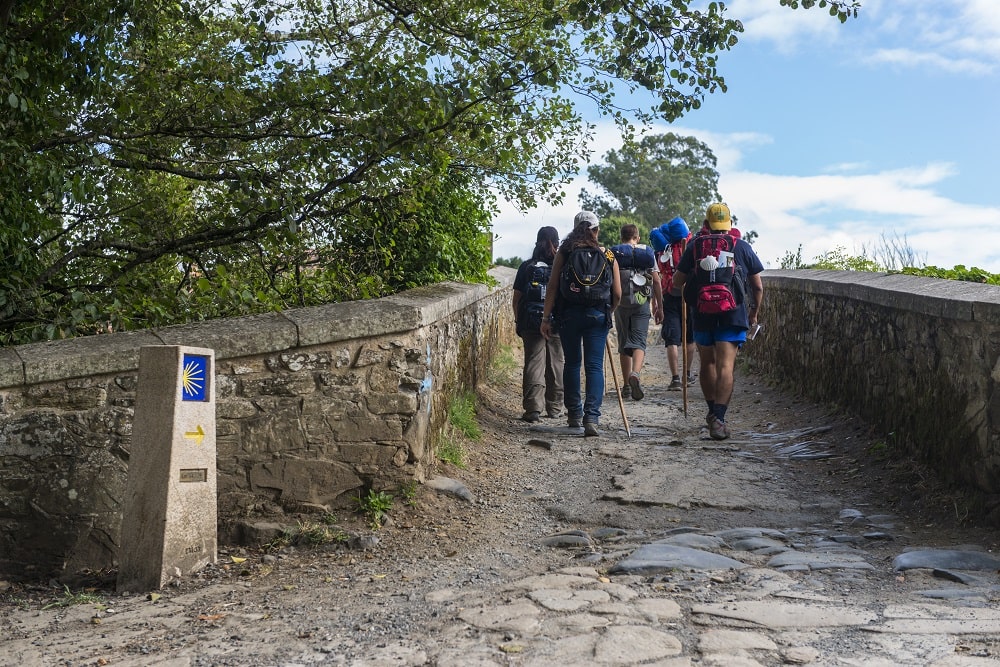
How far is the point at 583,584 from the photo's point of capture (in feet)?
14.6

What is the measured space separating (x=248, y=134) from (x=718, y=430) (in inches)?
174

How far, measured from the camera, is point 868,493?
6.43 metres

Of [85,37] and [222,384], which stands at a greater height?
[85,37]

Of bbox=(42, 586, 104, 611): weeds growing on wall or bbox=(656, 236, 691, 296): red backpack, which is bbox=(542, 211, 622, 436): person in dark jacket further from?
bbox=(42, 586, 104, 611): weeds growing on wall

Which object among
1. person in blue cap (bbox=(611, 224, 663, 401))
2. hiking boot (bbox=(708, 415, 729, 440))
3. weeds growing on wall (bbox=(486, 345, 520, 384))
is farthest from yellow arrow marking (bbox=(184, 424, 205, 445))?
weeds growing on wall (bbox=(486, 345, 520, 384))

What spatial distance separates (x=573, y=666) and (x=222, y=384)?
9.09 ft

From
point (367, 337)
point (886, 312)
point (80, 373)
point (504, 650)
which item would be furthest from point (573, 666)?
point (886, 312)

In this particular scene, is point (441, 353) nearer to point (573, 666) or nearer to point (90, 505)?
point (90, 505)

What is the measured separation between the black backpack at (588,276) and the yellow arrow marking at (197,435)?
156 inches

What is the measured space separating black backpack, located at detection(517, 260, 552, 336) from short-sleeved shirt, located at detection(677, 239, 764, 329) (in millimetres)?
1326

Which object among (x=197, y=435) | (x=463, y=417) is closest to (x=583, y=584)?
(x=197, y=435)

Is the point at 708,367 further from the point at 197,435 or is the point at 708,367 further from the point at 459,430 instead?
the point at 197,435

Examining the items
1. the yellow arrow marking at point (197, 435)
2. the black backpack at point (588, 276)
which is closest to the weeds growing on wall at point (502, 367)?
the black backpack at point (588, 276)

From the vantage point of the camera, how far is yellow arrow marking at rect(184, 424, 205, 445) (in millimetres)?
4833
